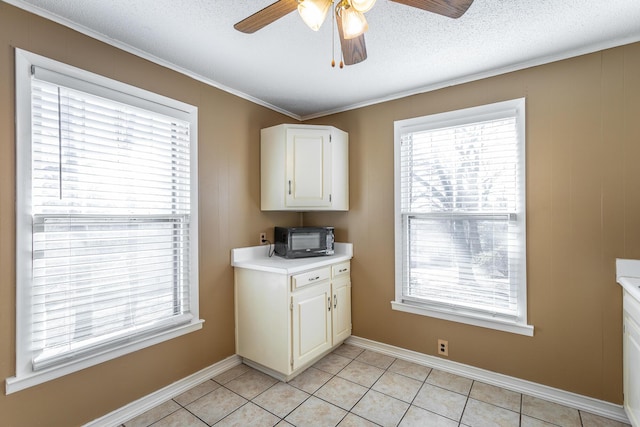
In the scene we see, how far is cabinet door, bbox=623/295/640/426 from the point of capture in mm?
1606

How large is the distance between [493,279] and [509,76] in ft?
5.02

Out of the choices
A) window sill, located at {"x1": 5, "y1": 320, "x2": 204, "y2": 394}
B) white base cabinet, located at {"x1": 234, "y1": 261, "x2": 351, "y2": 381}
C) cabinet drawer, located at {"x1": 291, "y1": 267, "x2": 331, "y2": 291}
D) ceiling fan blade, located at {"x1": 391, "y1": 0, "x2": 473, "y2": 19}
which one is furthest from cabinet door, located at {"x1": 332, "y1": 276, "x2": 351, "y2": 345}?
ceiling fan blade, located at {"x1": 391, "y1": 0, "x2": 473, "y2": 19}

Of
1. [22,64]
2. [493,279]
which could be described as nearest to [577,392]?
[493,279]

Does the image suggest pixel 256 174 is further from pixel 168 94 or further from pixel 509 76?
pixel 509 76

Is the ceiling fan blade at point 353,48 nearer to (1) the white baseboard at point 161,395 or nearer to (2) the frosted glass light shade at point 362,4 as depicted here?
(2) the frosted glass light shade at point 362,4

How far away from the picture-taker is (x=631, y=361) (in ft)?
5.66

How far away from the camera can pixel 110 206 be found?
1.89m

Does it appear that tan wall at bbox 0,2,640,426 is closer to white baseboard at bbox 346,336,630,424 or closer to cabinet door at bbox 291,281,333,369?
white baseboard at bbox 346,336,630,424

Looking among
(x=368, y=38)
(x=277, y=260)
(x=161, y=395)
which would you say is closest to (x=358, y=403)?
(x=277, y=260)

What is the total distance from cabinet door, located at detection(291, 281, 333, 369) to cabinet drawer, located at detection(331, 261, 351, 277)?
0.13m

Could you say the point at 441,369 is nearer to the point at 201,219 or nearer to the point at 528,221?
the point at 528,221

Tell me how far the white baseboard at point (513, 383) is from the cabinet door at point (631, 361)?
14 cm

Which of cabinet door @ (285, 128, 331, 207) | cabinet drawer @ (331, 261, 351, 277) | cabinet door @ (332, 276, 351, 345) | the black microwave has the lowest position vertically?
cabinet door @ (332, 276, 351, 345)

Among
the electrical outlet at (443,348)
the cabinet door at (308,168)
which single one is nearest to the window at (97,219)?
the cabinet door at (308,168)
